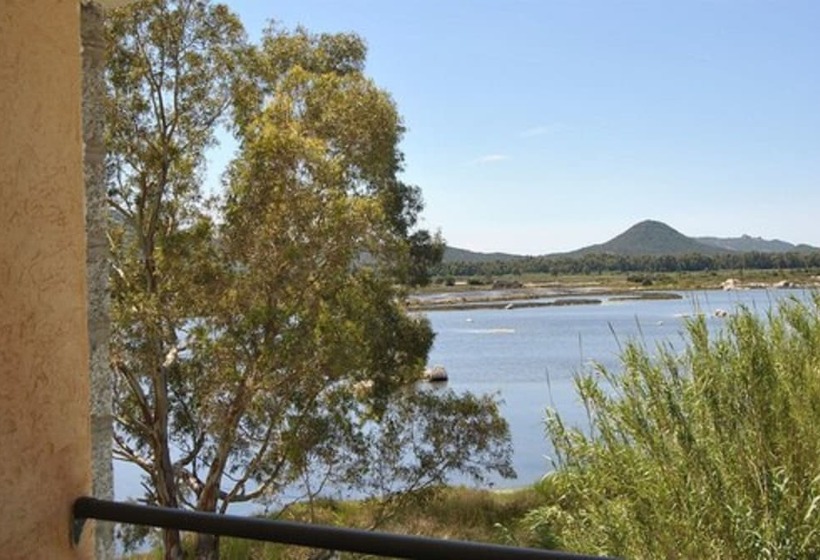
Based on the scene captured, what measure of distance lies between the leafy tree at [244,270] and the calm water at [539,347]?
3.45 feet

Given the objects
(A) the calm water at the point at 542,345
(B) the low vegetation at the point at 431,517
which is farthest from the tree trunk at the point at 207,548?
(A) the calm water at the point at 542,345

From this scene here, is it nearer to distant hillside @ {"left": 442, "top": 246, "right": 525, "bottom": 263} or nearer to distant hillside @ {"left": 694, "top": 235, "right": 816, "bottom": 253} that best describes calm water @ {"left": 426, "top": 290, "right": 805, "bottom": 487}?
distant hillside @ {"left": 694, "top": 235, "right": 816, "bottom": 253}

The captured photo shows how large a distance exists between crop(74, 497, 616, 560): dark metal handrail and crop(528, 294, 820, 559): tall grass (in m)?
3.99

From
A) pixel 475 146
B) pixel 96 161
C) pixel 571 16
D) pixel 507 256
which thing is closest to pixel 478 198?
pixel 475 146

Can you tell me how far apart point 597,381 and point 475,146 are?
1839 centimetres

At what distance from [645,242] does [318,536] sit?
680 inches

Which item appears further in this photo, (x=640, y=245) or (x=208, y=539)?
(x=640, y=245)

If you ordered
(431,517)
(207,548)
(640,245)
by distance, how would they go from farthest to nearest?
(640,245)
(431,517)
(207,548)

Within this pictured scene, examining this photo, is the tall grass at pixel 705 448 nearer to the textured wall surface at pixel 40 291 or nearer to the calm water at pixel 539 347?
the calm water at pixel 539 347

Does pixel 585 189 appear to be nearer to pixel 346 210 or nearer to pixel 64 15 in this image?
pixel 346 210

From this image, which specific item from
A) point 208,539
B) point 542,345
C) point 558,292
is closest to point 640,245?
point 558,292

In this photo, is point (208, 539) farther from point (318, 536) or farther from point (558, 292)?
point (558, 292)

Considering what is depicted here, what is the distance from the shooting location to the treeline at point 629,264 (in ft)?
21.6

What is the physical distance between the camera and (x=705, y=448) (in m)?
4.91
